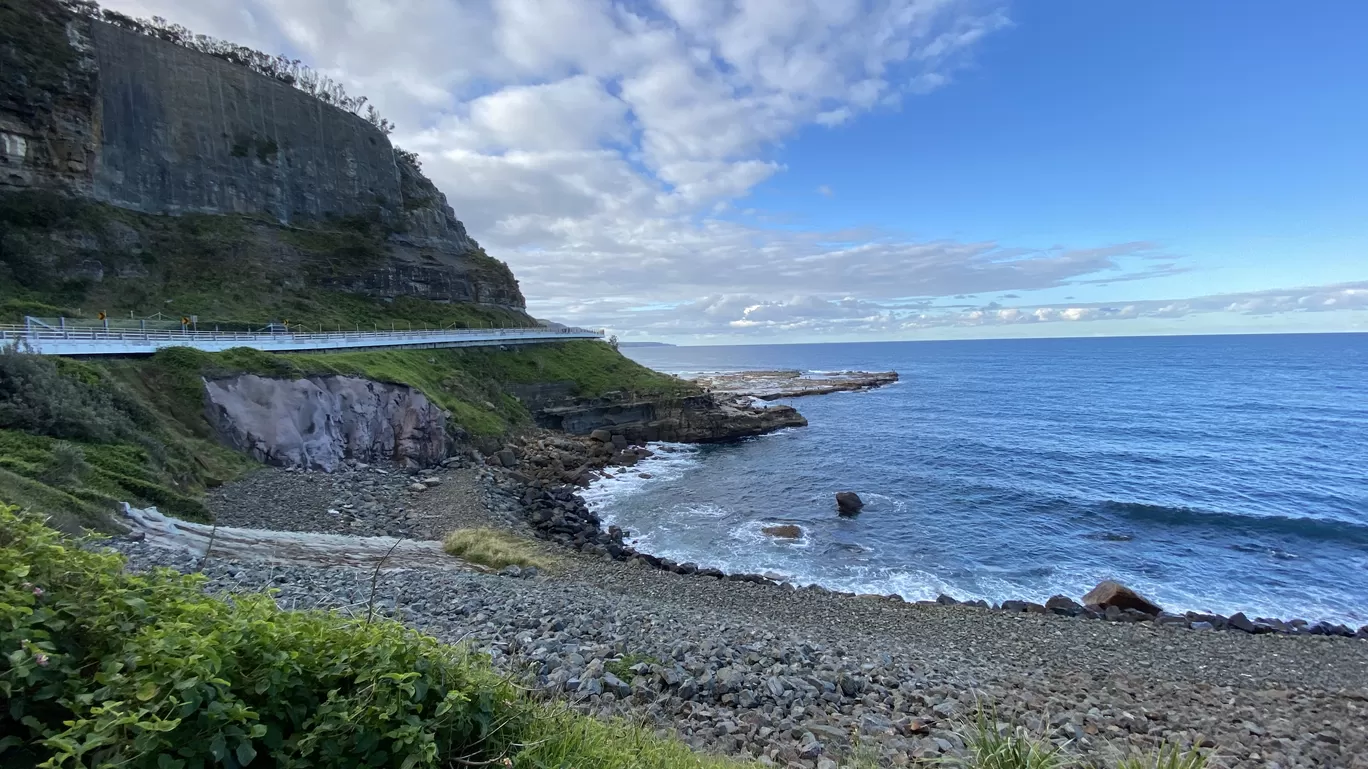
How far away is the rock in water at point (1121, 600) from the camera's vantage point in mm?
23609

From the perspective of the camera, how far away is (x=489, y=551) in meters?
20.4

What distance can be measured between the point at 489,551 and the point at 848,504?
2310cm

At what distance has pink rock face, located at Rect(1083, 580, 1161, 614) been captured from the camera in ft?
77.5

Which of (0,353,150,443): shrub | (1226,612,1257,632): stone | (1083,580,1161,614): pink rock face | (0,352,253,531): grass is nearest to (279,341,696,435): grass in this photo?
(0,352,253,531): grass

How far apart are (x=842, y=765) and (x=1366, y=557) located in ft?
120

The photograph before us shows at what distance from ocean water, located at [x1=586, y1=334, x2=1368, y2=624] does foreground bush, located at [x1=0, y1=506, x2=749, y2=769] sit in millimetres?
24178

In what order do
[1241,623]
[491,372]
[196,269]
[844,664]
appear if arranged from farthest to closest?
[491,372] → [196,269] → [1241,623] → [844,664]

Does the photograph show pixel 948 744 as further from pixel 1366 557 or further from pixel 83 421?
pixel 1366 557

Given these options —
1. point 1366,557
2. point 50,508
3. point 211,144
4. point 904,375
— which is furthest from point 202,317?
point 904,375

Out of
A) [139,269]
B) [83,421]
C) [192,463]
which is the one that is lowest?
[192,463]

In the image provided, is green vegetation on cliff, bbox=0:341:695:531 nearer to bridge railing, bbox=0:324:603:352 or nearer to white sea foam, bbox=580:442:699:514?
bridge railing, bbox=0:324:603:352

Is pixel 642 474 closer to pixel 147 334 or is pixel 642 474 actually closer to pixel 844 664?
pixel 147 334

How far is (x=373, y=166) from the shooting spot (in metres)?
77.1

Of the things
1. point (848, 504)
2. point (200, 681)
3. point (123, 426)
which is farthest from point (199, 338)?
point (200, 681)
